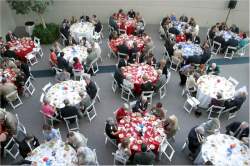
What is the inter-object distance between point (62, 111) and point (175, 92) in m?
4.91

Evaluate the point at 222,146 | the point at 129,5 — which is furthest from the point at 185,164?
the point at 129,5

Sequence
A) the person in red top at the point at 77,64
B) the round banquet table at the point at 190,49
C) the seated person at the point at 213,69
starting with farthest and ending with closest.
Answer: the round banquet table at the point at 190,49 < the seated person at the point at 213,69 < the person in red top at the point at 77,64

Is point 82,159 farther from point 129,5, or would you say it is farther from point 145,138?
point 129,5

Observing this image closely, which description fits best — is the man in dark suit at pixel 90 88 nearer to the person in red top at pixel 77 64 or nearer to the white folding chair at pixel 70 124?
the white folding chair at pixel 70 124

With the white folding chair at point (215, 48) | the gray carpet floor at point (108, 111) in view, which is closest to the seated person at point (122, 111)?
the gray carpet floor at point (108, 111)

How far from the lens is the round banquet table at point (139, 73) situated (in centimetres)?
1066

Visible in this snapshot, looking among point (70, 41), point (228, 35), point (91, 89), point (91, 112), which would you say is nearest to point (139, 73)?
point (91, 89)

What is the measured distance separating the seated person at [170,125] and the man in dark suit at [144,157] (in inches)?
49.9

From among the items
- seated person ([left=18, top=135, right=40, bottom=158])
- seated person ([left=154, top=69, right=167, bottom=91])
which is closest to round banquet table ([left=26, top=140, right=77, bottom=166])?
seated person ([left=18, top=135, right=40, bottom=158])

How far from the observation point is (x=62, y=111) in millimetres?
9180

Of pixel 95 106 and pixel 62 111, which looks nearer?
pixel 62 111

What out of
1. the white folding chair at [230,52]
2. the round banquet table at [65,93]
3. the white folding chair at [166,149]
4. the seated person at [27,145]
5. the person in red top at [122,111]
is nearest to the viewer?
the seated person at [27,145]

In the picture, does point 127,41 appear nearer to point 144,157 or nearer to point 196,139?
point 196,139

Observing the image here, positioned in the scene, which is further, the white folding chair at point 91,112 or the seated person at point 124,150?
the white folding chair at point 91,112
